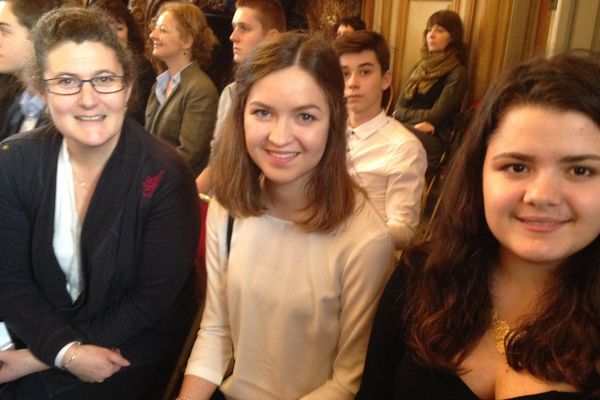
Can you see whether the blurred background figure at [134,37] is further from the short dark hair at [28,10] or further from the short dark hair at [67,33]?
the short dark hair at [67,33]

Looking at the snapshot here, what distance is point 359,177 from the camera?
6.23ft

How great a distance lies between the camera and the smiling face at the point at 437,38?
3781 millimetres

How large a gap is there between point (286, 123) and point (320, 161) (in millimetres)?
130

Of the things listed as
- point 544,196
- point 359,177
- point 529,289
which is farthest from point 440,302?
point 359,177

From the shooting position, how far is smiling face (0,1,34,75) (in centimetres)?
174

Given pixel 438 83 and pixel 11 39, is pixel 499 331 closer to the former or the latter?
pixel 11 39

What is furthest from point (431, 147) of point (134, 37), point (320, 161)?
point (320, 161)

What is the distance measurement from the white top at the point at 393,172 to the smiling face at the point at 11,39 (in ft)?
3.80

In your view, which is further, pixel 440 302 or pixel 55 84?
pixel 55 84

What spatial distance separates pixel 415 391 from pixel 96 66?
3.30ft

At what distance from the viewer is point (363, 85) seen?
6.66ft

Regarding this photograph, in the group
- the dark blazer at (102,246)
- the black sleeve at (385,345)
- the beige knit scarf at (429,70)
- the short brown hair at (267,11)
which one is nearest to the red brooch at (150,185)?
the dark blazer at (102,246)

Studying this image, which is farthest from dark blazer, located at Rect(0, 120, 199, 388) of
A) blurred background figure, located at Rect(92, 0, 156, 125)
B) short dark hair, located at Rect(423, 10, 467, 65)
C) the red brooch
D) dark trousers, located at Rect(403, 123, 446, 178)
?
short dark hair, located at Rect(423, 10, 467, 65)

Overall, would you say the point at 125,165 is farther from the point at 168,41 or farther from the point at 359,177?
the point at 168,41
